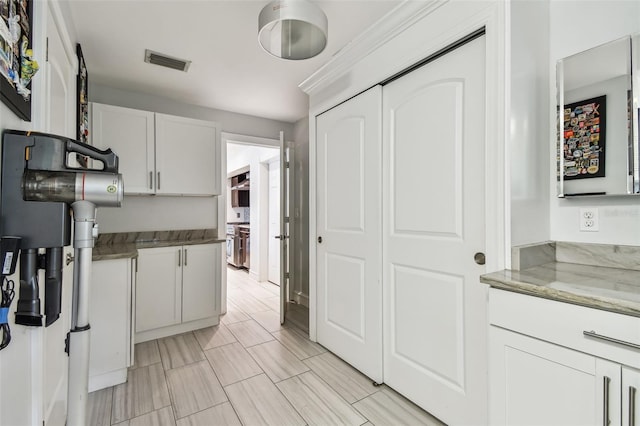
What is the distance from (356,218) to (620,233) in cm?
143

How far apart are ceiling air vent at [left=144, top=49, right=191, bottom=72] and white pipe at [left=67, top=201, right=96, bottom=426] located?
6.90 ft

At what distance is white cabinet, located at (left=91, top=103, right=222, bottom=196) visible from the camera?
8.96 feet

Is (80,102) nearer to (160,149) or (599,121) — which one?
(160,149)

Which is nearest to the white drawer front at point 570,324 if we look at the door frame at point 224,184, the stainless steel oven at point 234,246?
the door frame at point 224,184

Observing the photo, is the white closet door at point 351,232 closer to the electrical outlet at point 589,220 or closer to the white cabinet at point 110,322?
the electrical outlet at point 589,220

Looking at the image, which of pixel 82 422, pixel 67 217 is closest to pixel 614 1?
pixel 67 217

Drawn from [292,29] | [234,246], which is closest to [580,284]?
[292,29]

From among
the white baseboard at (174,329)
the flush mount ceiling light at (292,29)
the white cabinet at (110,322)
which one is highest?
the flush mount ceiling light at (292,29)

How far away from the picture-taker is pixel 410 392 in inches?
71.2

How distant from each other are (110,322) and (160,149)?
1694 millimetres

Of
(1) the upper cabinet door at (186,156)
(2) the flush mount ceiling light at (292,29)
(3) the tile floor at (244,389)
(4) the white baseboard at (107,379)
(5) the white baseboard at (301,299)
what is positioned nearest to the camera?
(2) the flush mount ceiling light at (292,29)

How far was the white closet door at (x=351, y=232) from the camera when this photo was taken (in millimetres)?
2049

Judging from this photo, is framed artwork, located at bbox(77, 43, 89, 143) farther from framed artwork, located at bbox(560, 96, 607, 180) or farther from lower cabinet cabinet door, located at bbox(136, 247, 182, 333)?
framed artwork, located at bbox(560, 96, 607, 180)

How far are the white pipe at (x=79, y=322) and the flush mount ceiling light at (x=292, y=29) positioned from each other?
4.49 ft
